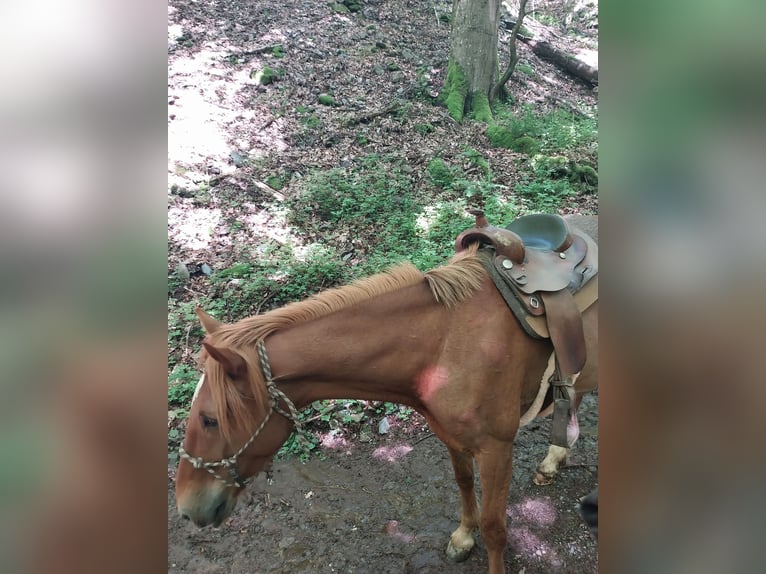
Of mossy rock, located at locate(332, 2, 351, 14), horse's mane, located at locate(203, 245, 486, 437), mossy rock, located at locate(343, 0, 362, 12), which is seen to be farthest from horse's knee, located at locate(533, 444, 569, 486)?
mossy rock, located at locate(343, 0, 362, 12)

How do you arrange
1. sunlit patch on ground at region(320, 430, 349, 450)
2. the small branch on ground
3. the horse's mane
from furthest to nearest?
the small branch on ground
sunlit patch on ground at region(320, 430, 349, 450)
the horse's mane

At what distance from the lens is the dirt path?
2939mm

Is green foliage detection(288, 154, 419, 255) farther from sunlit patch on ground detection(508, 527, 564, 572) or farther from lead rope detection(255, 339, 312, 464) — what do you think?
lead rope detection(255, 339, 312, 464)

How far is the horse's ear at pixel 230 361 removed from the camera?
175 centimetres

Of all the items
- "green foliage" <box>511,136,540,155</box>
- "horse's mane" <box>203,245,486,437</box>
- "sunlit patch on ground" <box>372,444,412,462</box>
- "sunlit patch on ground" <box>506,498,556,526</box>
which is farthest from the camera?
"green foliage" <box>511,136,540,155</box>

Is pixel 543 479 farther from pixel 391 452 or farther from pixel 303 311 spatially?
pixel 303 311

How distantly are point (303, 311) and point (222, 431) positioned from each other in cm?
63

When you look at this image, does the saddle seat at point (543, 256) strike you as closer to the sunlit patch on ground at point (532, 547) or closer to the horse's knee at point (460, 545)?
the horse's knee at point (460, 545)

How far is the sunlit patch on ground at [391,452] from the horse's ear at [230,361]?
2.34m

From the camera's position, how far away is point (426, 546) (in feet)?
9.90

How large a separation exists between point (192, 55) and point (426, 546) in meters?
9.04

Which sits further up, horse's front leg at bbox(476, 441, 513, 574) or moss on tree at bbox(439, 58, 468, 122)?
moss on tree at bbox(439, 58, 468, 122)
